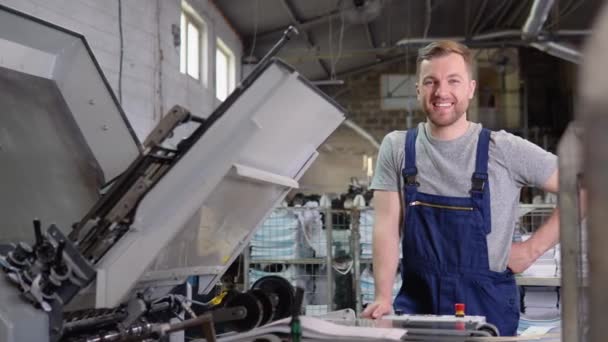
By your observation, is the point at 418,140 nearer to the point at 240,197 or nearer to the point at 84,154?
the point at 240,197

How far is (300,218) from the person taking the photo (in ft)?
16.9

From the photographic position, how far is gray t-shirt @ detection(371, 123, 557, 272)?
1.76m

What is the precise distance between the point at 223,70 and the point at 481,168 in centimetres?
658

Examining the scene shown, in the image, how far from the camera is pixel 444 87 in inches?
67.7

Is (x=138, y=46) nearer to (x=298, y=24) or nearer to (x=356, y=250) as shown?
(x=356, y=250)

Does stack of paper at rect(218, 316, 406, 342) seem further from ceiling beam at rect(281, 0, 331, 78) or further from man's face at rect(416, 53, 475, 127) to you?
ceiling beam at rect(281, 0, 331, 78)

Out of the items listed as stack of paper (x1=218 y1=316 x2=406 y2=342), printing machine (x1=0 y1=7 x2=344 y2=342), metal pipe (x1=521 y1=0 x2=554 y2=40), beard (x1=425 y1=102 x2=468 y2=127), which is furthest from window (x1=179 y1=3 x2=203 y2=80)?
stack of paper (x1=218 y1=316 x2=406 y2=342)

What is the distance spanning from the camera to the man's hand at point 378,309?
1.71 meters

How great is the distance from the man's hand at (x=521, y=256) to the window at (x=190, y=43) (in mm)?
4653

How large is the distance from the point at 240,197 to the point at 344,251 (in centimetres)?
401

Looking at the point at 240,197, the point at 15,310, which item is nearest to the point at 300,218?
the point at 240,197

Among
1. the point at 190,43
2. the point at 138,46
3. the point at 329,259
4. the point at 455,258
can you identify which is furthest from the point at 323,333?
the point at 190,43

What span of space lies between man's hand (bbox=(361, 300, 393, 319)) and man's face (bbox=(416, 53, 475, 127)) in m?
0.46

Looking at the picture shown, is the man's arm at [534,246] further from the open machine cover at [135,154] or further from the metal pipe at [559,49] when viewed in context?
the metal pipe at [559,49]
